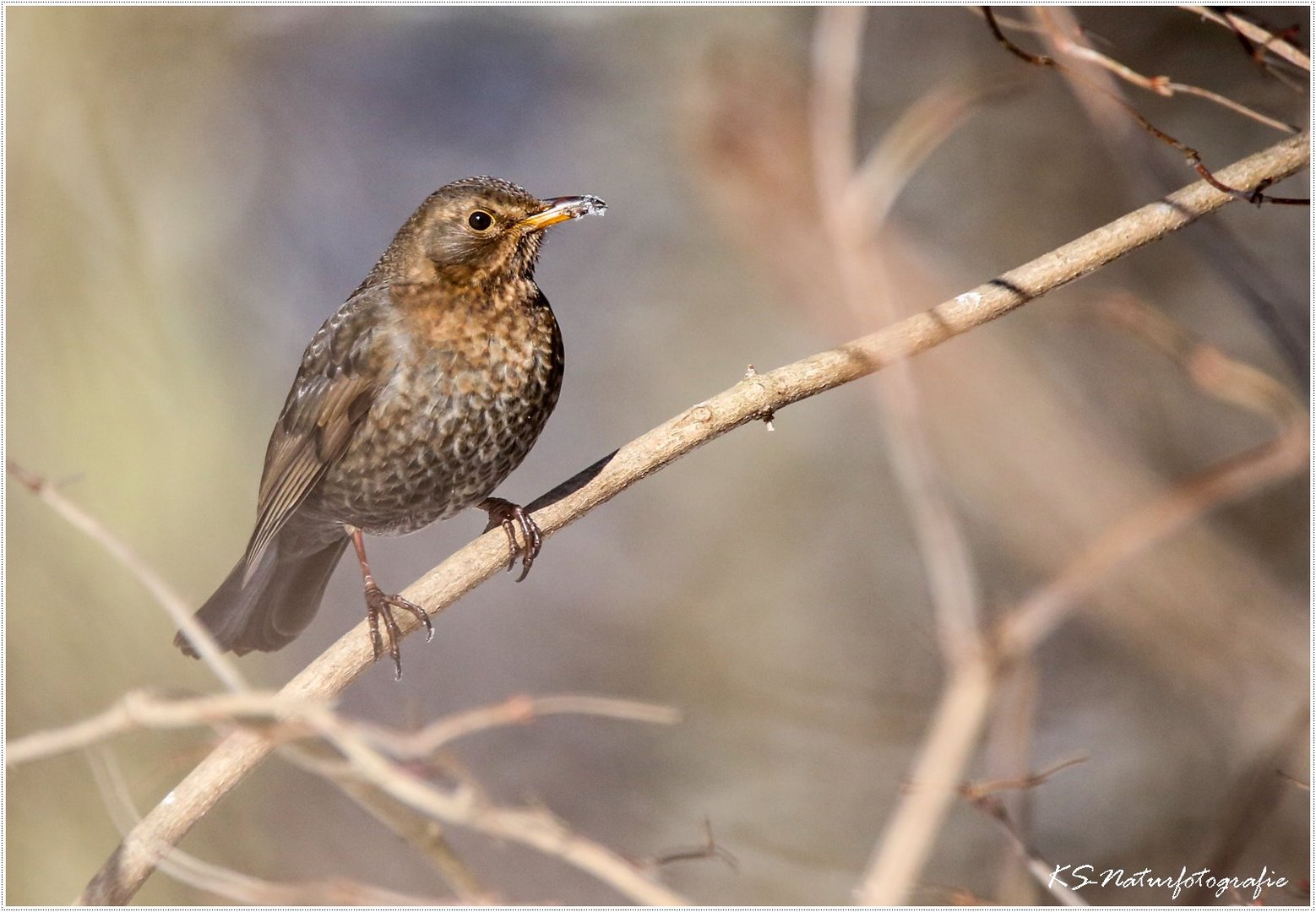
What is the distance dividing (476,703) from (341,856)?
3.47 ft

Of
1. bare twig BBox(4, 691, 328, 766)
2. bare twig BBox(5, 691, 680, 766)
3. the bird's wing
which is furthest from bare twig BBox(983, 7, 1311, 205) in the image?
the bird's wing

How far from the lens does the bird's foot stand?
307 cm

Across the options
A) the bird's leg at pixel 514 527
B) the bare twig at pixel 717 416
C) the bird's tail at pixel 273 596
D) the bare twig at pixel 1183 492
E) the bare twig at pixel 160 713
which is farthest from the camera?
the bird's tail at pixel 273 596

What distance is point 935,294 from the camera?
5363mm

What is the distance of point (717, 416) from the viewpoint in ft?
9.52

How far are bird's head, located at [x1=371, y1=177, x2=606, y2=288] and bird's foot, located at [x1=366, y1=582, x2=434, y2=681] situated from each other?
1071 mm

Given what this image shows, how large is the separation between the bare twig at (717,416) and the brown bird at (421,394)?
502 millimetres

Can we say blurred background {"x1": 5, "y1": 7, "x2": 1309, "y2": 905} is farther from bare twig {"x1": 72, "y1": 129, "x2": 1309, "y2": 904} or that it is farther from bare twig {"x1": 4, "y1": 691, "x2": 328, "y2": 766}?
bare twig {"x1": 4, "y1": 691, "x2": 328, "y2": 766}

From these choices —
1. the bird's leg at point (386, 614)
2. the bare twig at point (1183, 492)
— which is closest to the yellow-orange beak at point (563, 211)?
the bird's leg at point (386, 614)

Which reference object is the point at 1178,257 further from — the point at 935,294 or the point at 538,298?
the point at 538,298

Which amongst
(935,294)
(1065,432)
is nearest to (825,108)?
(935,294)

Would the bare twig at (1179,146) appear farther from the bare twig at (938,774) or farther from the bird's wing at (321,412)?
the bird's wing at (321,412)

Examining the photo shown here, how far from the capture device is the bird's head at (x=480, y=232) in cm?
380

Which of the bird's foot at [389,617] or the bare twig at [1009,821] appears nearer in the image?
the bare twig at [1009,821]
